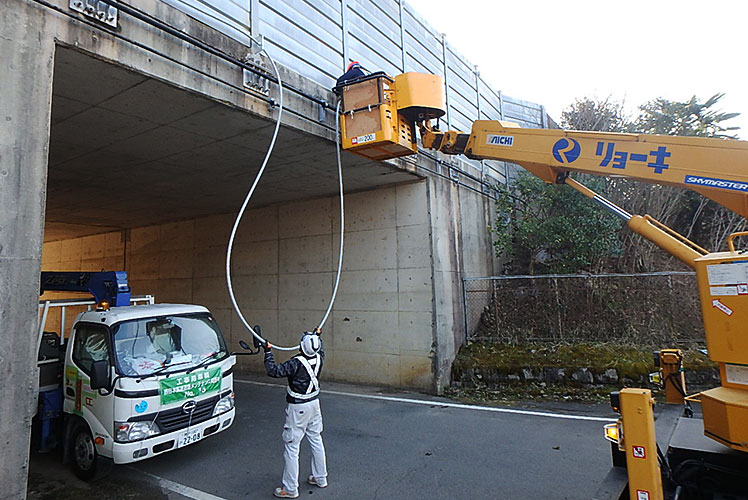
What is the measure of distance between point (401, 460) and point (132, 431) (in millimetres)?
2995

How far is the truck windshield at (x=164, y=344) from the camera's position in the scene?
464 cm

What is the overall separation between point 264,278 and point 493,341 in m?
5.76

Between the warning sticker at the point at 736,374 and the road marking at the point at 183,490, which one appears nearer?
the warning sticker at the point at 736,374

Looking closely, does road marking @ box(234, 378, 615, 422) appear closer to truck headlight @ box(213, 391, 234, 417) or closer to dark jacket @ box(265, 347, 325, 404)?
truck headlight @ box(213, 391, 234, 417)

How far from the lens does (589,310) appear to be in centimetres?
945

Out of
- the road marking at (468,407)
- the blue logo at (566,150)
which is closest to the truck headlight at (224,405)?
the road marking at (468,407)

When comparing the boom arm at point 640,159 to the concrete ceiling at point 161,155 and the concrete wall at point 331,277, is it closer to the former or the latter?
the concrete ceiling at point 161,155

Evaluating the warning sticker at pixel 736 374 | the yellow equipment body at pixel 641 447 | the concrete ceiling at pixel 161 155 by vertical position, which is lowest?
the yellow equipment body at pixel 641 447

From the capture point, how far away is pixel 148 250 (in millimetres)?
13242

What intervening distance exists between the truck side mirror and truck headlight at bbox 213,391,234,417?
1.20 metres

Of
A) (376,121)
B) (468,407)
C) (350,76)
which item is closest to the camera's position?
(376,121)

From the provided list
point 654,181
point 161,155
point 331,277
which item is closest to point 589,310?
point 331,277

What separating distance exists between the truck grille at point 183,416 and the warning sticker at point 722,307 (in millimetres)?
5023

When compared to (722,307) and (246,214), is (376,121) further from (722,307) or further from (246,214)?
(246,214)
